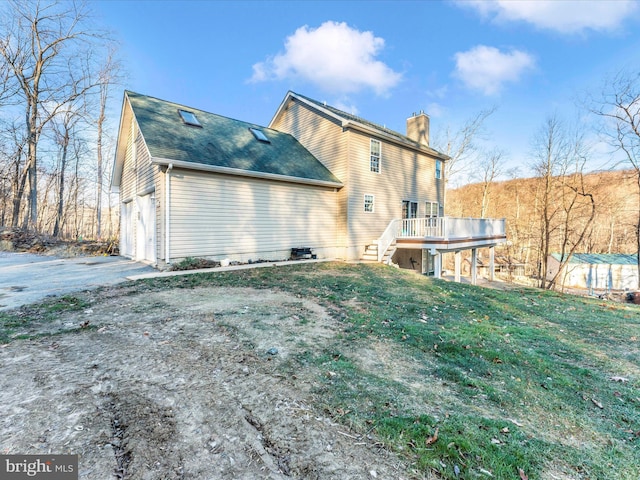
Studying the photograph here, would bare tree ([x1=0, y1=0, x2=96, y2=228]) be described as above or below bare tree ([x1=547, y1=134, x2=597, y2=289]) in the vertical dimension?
above

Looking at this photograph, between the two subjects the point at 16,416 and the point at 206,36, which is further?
the point at 206,36

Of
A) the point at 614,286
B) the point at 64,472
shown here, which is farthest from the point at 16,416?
the point at 614,286

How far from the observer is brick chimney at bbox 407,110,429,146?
17688mm

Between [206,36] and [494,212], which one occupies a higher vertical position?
[206,36]

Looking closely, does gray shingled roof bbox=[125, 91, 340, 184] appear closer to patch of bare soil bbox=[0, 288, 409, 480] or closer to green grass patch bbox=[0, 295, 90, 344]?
green grass patch bbox=[0, 295, 90, 344]

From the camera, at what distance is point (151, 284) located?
268 inches

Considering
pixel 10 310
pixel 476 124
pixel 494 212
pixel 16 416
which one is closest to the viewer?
→ pixel 16 416

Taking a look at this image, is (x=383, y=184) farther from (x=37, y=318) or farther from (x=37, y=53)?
(x=37, y=53)

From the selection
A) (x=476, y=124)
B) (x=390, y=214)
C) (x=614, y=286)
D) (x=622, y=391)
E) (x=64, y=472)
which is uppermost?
(x=476, y=124)

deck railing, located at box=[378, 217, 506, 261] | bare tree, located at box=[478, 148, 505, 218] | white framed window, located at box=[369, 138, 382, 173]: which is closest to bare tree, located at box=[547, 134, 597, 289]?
deck railing, located at box=[378, 217, 506, 261]

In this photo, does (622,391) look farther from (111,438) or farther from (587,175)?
(587,175)

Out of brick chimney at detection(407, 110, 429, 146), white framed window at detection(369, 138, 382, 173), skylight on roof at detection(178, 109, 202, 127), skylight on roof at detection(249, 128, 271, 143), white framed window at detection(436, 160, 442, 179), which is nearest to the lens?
skylight on roof at detection(178, 109, 202, 127)

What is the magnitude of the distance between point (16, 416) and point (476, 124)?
28.6 meters

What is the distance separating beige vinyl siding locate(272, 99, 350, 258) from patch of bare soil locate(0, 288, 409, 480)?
9.14 meters
